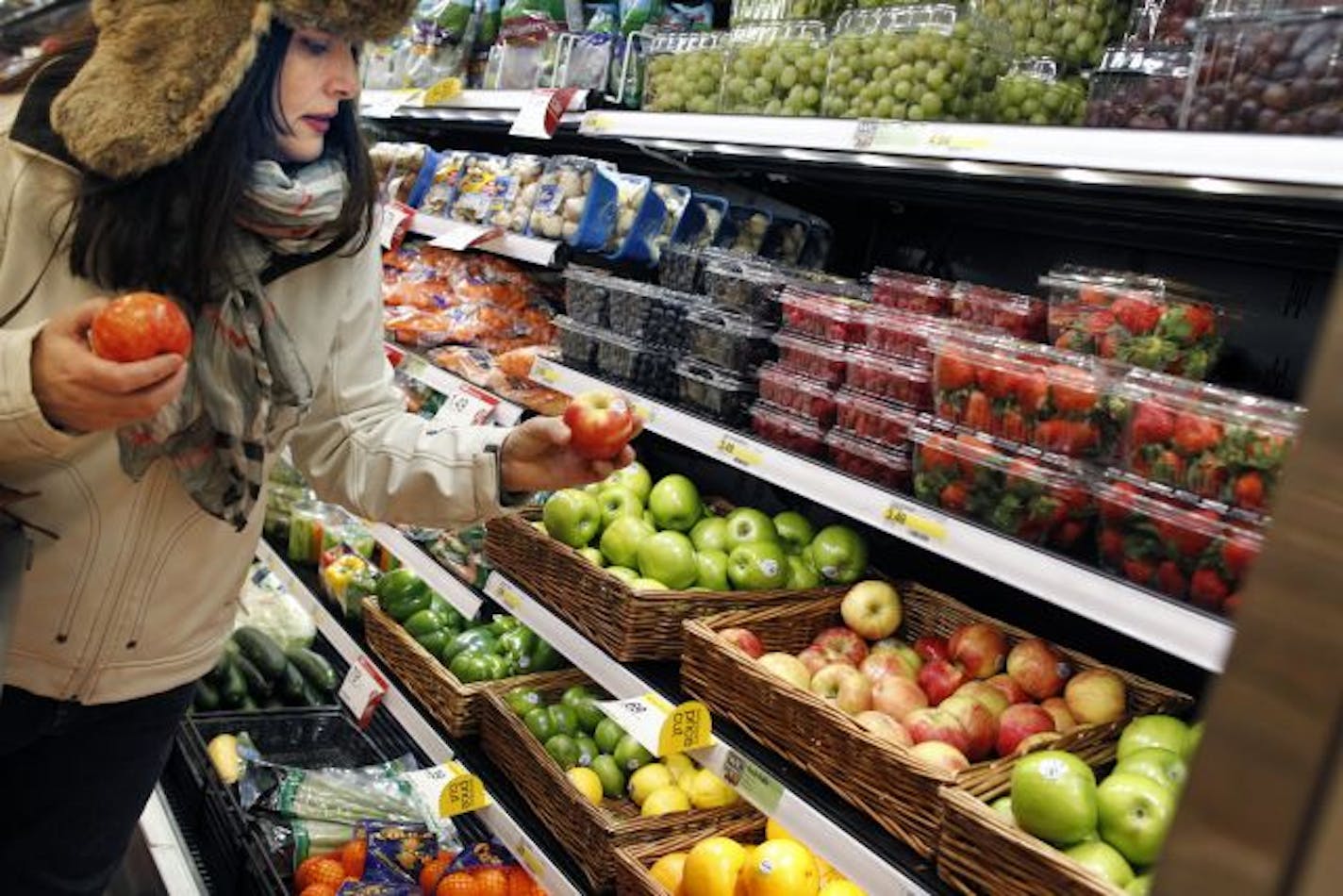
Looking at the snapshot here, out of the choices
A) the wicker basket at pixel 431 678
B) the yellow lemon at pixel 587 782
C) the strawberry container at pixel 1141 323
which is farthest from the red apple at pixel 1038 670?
the wicker basket at pixel 431 678

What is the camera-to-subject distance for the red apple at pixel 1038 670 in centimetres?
171

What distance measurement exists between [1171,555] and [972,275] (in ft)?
3.27

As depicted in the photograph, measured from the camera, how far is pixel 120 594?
4.93ft

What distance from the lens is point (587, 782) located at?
2148mm

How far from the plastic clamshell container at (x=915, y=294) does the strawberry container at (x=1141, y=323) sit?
0.29 meters

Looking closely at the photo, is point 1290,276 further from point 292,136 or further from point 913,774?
point 292,136

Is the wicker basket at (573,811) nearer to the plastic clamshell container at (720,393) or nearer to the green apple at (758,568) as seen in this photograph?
the green apple at (758,568)

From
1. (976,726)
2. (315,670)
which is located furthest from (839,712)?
(315,670)

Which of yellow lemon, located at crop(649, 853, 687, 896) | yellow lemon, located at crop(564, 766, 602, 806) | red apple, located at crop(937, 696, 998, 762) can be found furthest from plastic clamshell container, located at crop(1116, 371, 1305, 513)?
yellow lemon, located at crop(564, 766, 602, 806)

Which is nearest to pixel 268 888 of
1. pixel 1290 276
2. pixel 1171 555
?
pixel 1171 555

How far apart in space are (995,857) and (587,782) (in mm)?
1009

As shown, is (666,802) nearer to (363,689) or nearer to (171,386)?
(363,689)

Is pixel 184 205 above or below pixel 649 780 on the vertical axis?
above

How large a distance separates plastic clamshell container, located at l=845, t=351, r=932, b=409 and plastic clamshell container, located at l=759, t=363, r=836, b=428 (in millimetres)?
50
